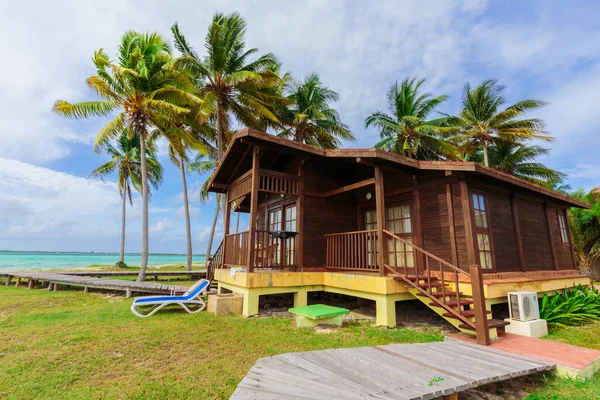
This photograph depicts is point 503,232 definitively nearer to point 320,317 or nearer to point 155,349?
point 320,317

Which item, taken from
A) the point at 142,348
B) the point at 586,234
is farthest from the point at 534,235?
the point at 586,234

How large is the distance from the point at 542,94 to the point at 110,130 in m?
23.5

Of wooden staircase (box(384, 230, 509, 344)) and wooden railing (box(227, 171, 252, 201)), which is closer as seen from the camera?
wooden staircase (box(384, 230, 509, 344))

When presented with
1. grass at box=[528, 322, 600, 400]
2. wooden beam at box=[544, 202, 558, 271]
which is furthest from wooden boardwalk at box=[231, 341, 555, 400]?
wooden beam at box=[544, 202, 558, 271]

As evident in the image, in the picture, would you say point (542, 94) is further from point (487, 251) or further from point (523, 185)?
point (487, 251)

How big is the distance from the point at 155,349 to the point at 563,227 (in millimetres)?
12946

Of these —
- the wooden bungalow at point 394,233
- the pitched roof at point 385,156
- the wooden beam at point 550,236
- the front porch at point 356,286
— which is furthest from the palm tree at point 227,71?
the wooden beam at point 550,236

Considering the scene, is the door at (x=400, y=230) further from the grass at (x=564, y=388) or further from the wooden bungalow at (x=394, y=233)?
the grass at (x=564, y=388)

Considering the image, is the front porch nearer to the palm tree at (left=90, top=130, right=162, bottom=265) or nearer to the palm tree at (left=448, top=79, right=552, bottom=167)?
the palm tree at (left=448, top=79, right=552, bottom=167)

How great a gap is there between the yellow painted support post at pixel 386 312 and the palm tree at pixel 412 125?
14.2m

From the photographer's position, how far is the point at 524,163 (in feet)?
67.4

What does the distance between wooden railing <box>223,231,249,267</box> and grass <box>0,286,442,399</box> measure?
5.66 feet

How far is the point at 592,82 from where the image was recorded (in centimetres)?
833

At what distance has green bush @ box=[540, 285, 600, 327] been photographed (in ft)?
20.5
